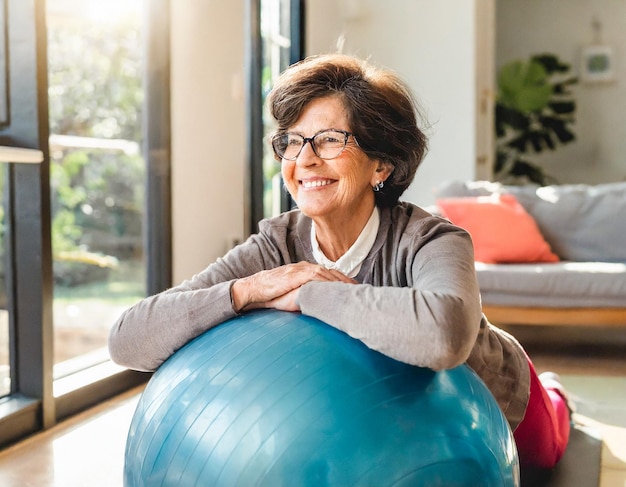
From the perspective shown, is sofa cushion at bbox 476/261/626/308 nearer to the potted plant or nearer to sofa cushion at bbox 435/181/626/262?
sofa cushion at bbox 435/181/626/262

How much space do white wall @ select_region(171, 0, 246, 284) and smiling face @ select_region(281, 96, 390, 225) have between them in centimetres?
190

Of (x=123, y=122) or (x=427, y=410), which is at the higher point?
(x=123, y=122)

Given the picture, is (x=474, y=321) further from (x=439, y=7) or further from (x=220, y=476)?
(x=439, y=7)

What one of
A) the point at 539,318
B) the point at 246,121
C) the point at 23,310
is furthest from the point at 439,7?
the point at 23,310

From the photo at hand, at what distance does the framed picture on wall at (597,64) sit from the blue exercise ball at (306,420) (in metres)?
7.28

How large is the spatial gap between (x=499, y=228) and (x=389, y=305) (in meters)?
2.71

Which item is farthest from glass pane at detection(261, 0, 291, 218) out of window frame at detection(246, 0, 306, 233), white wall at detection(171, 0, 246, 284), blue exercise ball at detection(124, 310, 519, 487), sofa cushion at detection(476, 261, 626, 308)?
blue exercise ball at detection(124, 310, 519, 487)

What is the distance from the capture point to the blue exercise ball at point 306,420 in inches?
46.4

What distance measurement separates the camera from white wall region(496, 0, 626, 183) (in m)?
7.87

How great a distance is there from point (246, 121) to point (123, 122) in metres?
0.85

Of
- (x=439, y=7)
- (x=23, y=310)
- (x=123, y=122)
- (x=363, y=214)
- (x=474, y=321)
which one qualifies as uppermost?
(x=439, y=7)

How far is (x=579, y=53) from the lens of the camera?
26.2 feet

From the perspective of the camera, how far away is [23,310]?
252 centimetres

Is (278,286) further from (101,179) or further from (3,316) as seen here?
(101,179)
